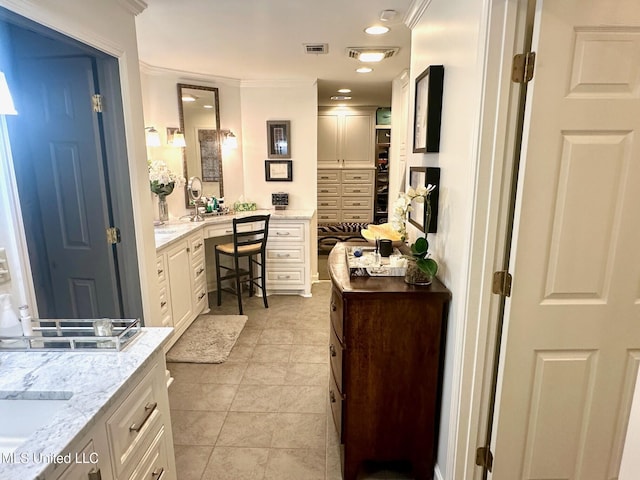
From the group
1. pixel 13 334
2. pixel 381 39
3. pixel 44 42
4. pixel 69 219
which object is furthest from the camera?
pixel 381 39

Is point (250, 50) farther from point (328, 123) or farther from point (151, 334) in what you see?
point (328, 123)

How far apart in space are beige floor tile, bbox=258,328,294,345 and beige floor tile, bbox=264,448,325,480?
130cm

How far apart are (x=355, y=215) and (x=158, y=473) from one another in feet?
21.6

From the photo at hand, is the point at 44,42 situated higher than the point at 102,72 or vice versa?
the point at 44,42

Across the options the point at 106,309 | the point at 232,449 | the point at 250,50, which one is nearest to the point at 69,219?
the point at 106,309

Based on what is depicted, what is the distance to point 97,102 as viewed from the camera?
204cm

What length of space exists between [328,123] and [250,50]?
421 centimetres

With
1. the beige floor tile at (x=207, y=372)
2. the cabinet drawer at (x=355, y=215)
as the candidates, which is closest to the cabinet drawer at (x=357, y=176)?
the cabinet drawer at (x=355, y=215)

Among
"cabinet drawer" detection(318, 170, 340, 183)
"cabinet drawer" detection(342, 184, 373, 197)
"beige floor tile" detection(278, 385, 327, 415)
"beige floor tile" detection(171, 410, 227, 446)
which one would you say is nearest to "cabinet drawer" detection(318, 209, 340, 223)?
"cabinet drawer" detection(342, 184, 373, 197)

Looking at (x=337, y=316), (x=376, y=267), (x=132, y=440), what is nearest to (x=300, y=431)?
(x=337, y=316)

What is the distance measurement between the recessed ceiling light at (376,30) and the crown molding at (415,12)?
0.20 meters

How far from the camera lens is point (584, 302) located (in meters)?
1.46

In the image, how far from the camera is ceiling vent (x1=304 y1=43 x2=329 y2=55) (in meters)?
3.04

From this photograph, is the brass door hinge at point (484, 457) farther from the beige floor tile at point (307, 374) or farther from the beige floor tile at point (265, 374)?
the beige floor tile at point (265, 374)
